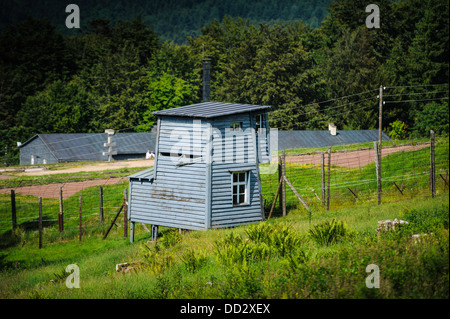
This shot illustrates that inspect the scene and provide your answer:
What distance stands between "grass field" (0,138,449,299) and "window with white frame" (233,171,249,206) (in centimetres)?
208

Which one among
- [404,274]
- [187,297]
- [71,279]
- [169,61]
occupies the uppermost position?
[169,61]

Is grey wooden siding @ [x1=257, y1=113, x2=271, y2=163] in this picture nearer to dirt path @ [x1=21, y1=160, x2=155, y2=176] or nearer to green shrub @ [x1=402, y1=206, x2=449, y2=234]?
green shrub @ [x1=402, y1=206, x2=449, y2=234]

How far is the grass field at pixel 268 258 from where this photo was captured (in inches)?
440

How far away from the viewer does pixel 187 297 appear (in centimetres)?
1168

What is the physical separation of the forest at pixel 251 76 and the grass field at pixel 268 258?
46274mm

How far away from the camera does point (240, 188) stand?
25109 millimetres

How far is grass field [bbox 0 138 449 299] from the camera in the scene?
11188mm

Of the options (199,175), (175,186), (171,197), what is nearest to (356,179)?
(199,175)

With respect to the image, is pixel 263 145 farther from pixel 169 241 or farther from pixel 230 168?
pixel 169 241

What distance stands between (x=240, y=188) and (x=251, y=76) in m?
56.1

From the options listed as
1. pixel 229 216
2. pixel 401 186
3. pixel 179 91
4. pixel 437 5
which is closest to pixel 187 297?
pixel 229 216

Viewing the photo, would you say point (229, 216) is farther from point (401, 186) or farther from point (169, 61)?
point (169, 61)

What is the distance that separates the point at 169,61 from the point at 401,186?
65.4 meters
